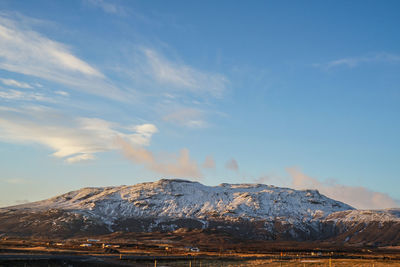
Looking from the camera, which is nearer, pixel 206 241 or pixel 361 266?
pixel 361 266

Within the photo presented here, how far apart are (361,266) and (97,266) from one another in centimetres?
4649

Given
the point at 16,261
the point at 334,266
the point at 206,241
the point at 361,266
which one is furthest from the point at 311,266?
the point at 206,241

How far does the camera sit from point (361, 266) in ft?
224

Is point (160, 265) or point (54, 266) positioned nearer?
point (54, 266)

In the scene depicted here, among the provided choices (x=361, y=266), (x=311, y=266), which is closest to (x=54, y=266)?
(x=311, y=266)

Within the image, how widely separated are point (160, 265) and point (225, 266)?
11.8 m

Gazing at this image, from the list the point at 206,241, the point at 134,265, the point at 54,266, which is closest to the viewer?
the point at 54,266

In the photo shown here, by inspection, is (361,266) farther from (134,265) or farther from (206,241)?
(206,241)

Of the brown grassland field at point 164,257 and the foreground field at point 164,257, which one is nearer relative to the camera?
the foreground field at point 164,257

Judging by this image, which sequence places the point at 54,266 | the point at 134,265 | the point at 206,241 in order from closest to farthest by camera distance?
the point at 54,266 < the point at 134,265 < the point at 206,241

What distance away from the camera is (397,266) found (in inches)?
2685

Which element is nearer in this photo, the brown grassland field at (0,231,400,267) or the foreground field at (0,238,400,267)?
the foreground field at (0,238,400,267)

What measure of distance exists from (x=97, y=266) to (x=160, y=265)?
11109mm

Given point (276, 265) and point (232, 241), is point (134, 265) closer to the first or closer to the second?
point (276, 265)
